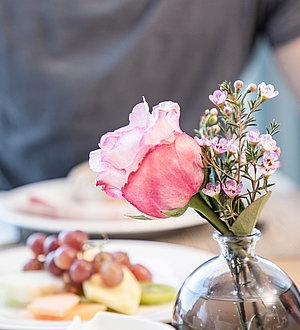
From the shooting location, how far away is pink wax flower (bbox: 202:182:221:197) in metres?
0.63

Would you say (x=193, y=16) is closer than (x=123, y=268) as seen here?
No

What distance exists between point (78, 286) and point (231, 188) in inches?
14.7

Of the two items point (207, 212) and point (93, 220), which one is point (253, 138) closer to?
point (207, 212)

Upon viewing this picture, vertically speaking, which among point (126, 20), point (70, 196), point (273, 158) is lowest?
point (70, 196)

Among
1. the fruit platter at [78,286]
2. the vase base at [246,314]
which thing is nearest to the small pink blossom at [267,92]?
the vase base at [246,314]

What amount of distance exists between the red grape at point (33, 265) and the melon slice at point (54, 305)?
0.10 meters

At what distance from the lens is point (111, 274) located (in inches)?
36.9

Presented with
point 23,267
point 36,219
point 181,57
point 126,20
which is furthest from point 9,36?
point 23,267

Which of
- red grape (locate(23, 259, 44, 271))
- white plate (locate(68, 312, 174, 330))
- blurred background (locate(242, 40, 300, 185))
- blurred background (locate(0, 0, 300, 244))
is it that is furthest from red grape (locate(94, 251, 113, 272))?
blurred background (locate(242, 40, 300, 185))

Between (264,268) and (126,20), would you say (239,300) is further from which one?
(126,20)

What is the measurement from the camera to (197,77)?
202 centimetres

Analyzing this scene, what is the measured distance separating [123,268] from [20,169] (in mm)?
1098

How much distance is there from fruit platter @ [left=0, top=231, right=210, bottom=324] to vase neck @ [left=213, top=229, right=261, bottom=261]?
0.25m

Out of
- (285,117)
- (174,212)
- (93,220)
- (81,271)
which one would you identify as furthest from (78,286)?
(285,117)
